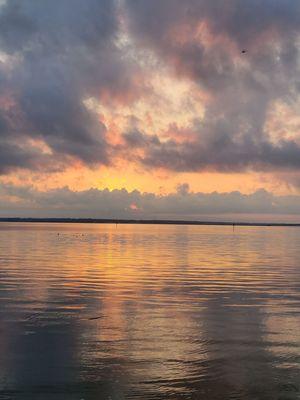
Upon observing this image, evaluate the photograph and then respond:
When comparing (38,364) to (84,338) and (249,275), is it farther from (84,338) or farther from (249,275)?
(249,275)

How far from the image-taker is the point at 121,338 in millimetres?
16438

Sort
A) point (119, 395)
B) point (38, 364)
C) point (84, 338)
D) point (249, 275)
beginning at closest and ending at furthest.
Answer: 1. point (119, 395)
2. point (38, 364)
3. point (84, 338)
4. point (249, 275)

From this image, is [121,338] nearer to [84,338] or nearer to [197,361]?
[84,338]

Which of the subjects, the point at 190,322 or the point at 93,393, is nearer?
the point at 93,393

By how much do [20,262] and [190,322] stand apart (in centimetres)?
2844

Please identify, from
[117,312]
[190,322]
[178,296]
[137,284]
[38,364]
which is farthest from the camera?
[137,284]

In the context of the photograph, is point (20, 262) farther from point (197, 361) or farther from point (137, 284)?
point (197, 361)

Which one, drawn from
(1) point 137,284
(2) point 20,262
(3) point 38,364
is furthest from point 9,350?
(2) point 20,262

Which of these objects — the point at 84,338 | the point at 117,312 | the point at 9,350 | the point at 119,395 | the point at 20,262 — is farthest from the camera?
the point at 20,262

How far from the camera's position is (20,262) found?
44594 mm

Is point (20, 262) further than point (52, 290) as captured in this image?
Yes

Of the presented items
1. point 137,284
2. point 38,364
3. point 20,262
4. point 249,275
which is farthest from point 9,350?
point 20,262

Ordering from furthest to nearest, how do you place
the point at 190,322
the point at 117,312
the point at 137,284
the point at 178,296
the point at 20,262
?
1. the point at 20,262
2. the point at 137,284
3. the point at 178,296
4. the point at 117,312
5. the point at 190,322

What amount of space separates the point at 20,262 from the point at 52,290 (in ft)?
58.9
